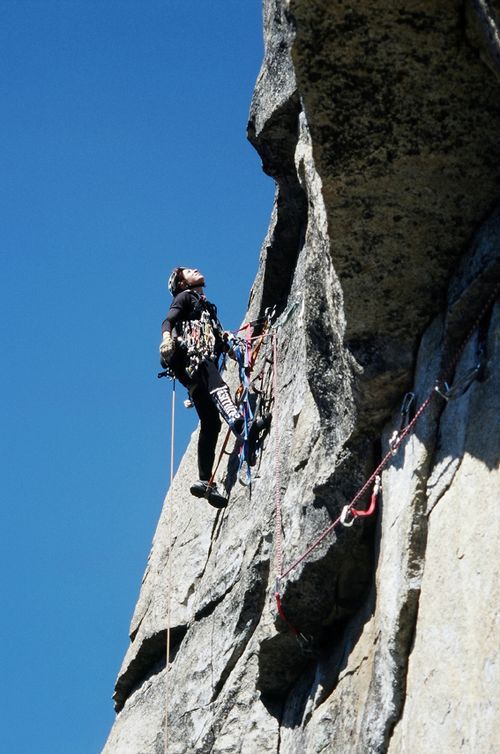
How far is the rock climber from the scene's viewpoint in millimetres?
11273

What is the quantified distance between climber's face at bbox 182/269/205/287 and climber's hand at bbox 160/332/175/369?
0.77m

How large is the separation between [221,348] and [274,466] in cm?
199

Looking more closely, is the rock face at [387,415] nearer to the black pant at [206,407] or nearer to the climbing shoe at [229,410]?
the climbing shoe at [229,410]

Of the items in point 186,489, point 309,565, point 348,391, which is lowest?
point 309,565

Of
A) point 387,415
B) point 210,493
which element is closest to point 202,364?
point 210,493

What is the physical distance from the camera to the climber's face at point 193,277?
11977mm

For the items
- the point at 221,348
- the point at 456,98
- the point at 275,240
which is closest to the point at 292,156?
the point at 275,240

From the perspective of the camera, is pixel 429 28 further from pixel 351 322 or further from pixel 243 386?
pixel 243 386

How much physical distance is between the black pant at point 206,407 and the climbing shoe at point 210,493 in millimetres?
269

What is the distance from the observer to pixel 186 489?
13.1m

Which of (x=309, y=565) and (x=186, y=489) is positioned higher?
(x=186, y=489)

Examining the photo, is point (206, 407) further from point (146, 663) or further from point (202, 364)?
point (146, 663)

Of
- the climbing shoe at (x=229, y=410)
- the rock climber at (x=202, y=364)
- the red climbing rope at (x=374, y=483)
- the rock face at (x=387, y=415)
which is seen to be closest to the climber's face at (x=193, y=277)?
the rock climber at (x=202, y=364)

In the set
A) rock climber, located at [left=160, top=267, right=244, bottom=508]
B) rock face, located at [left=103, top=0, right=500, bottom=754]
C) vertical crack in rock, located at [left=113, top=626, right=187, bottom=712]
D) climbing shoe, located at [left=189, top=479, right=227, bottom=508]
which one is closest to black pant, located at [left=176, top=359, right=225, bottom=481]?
rock climber, located at [left=160, top=267, right=244, bottom=508]
